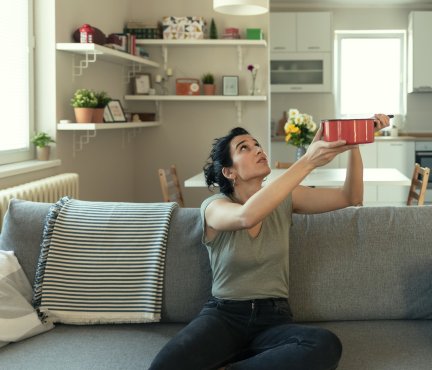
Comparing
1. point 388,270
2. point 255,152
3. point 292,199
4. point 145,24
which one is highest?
point 145,24

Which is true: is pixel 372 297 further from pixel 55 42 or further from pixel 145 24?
pixel 145 24

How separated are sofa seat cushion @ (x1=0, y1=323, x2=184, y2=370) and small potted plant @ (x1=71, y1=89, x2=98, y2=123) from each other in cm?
229

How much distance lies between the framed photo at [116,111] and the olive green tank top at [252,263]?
10.0 feet

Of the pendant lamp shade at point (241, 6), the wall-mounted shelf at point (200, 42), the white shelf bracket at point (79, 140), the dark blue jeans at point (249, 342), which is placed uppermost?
the pendant lamp shade at point (241, 6)

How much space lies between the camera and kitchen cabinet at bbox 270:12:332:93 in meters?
8.04

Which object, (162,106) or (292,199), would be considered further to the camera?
(162,106)

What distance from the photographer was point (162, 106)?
20.3 feet

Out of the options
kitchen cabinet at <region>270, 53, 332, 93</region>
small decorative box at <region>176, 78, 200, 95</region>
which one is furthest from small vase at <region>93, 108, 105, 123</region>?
kitchen cabinet at <region>270, 53, 332, 93</region>

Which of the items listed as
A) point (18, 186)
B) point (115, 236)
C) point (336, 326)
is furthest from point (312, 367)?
point (18, 186)

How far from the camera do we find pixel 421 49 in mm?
7973

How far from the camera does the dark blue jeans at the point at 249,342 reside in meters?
1.88

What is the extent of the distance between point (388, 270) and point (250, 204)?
0.67 m

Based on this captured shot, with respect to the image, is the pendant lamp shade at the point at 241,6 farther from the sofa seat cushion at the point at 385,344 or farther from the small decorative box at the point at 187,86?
the sofa seat cushion at the point at 385,344

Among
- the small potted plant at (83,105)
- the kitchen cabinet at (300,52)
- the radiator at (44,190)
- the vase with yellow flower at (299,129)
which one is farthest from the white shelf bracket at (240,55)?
the radiator at (44,190)
